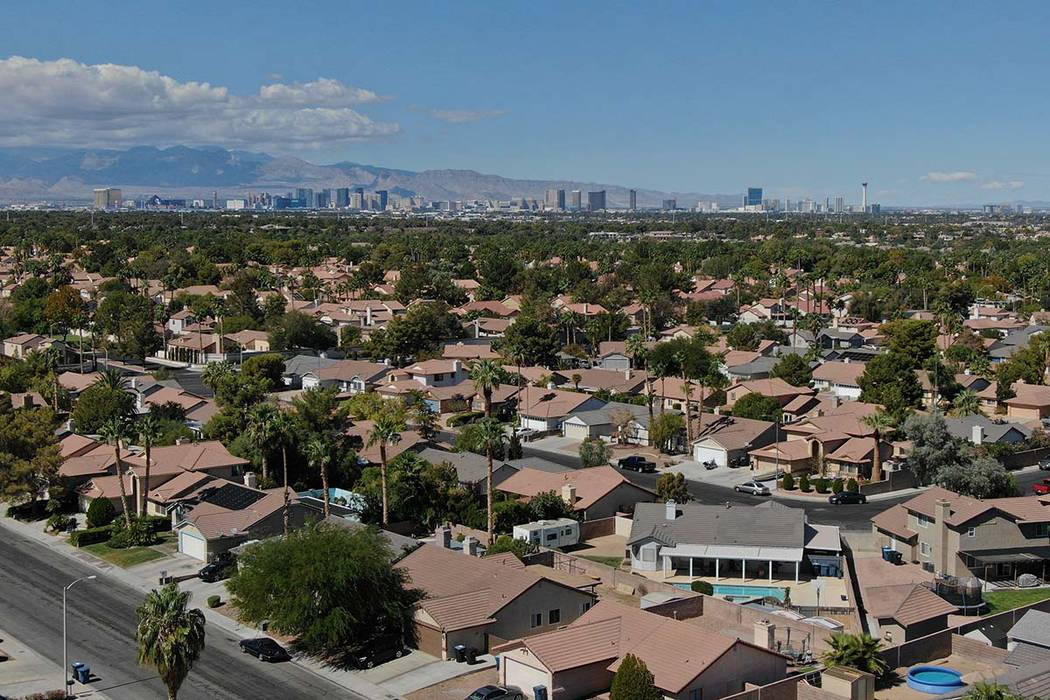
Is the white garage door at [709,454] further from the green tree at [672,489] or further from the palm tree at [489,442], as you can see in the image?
the palm tree at [489,442]

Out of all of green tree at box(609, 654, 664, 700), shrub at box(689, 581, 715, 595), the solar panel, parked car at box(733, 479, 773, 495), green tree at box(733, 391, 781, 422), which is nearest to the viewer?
green tree at box(609, 654, 664, 700)

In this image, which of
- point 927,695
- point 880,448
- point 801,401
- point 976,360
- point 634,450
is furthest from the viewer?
point 976,360

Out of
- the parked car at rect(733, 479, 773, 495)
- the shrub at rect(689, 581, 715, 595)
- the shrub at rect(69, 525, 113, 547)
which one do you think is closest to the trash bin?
the shrub at rect(69, 525, 113, 547)

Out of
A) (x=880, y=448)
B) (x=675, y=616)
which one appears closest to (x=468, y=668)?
(x=675, y=616)

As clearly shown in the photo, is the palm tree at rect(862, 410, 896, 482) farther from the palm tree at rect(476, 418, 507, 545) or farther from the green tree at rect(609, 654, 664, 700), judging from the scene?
the green tree at rect(609, 654, 664, 700)

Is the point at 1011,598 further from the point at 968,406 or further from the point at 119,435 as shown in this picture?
the point at 119,435

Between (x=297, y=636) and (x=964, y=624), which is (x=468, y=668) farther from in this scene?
(x=964, y=624)
